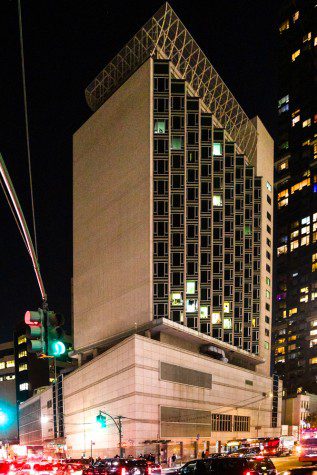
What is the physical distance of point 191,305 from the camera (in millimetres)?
85188

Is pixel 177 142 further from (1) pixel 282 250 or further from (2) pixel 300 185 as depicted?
(1) pixel 282 250

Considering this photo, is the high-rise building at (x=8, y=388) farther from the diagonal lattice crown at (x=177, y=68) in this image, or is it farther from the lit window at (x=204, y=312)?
the diagonal lattice crown at (x=177, y=68)

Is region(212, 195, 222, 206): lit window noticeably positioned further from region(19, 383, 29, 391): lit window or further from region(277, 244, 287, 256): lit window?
region(277, 244, 287, 256): lit window

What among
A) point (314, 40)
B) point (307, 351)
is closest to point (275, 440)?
point (307, 351)

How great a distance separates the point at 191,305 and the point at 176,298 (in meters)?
3.48

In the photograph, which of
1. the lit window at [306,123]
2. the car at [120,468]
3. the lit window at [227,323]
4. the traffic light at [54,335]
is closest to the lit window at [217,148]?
the lit window at [227,323]

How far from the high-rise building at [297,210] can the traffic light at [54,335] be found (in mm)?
163160

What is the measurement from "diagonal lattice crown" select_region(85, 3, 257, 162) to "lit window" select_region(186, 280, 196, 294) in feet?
117

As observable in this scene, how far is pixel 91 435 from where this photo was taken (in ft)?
267

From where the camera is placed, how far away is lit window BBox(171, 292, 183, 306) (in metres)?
82.8

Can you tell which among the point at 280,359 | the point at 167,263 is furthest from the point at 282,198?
the point at 167,263

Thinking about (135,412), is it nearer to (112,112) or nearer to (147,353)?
(147,353)

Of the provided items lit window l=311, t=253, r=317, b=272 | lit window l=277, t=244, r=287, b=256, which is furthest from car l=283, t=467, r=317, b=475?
lit window l=277, t=244, r=287, b=256

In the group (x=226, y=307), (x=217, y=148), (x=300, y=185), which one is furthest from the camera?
(x=300, y=185)
